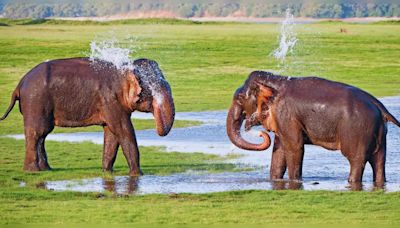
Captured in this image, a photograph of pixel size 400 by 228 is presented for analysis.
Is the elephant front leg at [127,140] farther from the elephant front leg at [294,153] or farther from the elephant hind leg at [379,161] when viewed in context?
the elephant hind leg at [379,161]

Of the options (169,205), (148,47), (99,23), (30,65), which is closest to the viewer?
(169,205)

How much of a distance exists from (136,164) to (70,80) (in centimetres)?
173

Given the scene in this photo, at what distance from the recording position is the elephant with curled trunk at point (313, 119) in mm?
17844

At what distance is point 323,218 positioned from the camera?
48.8ft

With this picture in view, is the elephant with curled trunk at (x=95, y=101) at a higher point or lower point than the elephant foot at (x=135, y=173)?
higher

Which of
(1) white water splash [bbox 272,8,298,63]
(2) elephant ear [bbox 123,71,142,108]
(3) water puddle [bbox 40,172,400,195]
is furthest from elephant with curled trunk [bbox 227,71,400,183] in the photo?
(1) white water splash [bbox 272,8,298,63]

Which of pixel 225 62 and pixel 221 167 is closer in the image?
pixel 221 167

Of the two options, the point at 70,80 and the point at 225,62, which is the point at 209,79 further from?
the point at 70,80

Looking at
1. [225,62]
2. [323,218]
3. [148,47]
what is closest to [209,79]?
[225,62]

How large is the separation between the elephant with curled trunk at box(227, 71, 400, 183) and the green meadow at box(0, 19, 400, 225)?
123 cm

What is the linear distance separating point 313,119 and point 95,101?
3565 millimetres

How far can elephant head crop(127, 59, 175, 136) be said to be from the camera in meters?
19.5

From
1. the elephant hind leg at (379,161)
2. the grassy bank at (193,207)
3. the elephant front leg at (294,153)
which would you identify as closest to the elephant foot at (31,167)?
the grassy bank at (193,207)

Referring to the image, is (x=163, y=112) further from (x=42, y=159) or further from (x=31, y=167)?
(x=31, y=167)
